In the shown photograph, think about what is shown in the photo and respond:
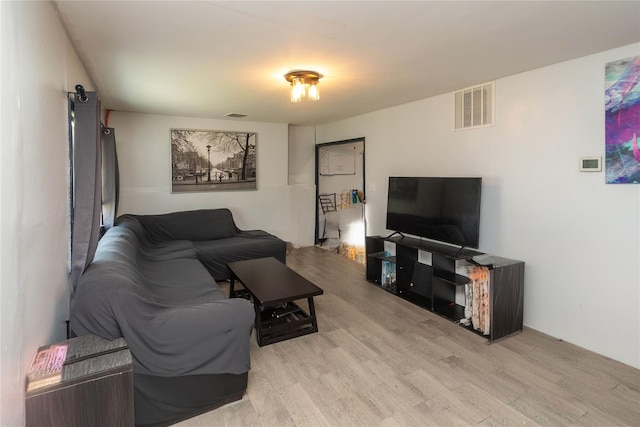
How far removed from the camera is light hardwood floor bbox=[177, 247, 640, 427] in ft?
6.48

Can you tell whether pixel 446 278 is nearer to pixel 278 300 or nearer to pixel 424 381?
pixel 424 381

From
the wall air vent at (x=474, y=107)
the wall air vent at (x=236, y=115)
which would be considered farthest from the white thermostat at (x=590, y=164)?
the wall air vent at (x=236, y=115)

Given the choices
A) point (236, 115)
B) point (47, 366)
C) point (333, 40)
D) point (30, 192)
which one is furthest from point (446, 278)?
point (236, 115)

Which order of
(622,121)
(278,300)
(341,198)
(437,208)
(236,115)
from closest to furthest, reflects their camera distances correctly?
(622,121) → (278,300) → (437,208) → (236,115) → (341,198)

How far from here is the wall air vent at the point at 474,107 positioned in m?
3.28

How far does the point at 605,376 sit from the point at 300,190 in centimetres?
467

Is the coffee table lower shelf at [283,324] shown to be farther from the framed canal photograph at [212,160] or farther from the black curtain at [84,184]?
the framed canal photograph at [212,160]

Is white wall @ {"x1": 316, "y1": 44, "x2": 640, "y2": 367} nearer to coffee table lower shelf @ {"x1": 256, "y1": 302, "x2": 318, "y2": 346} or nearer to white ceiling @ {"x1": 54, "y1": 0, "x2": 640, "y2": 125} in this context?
white ceiling @ {"x1": 54, "y1": 0, "x2": 640, "y2": 125}

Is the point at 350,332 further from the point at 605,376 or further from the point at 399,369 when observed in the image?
the point at 605,376

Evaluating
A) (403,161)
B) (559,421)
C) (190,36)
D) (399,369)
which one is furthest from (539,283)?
(190,36)

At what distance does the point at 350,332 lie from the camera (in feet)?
9.90

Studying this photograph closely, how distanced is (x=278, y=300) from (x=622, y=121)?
277cm

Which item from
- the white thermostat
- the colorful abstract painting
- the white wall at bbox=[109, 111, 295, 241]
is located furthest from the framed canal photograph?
the colorful abstract painting

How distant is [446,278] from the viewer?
3.31 meters
